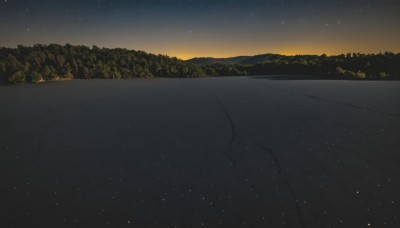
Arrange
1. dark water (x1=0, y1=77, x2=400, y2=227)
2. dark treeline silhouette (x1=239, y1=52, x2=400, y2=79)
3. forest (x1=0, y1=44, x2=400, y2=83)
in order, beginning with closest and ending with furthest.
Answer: dark water (x1=0, y1=77, x2=400, y2=227), forest (x1=0, y1=44, x2=400, y2=83), dark treeline silhouette (x1=239, y1=52, x2=400, y2=79)

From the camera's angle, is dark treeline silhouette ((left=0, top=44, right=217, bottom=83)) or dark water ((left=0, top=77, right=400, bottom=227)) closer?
dark water ((left=0, top=77, right=400, bottom=227))

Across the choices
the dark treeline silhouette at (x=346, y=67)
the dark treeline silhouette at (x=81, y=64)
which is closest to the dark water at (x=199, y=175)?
the dark treeline silhouette at (x=81, y=64)

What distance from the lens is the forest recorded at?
103750 mm

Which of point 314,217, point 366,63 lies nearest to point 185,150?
point 314,217

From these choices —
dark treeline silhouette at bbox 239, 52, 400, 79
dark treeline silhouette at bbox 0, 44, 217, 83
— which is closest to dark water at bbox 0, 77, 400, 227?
dark treeline silhouette at bbox 0, 44, 217, 83

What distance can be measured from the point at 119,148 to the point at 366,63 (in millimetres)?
137764

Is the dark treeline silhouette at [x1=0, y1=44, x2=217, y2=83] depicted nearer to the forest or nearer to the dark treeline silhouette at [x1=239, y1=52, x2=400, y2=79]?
the forest

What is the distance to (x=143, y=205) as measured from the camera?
9.27 metres

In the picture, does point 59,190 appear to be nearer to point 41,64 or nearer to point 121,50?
point 41,64

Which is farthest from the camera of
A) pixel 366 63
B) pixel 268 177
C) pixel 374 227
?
pixel 366 63

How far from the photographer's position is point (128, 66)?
14600cm

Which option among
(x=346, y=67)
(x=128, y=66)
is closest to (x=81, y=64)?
(x=128, y=66)

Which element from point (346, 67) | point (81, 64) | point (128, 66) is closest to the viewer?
point (81, 64)

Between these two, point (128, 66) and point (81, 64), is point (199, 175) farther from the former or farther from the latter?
point (128, 66)
